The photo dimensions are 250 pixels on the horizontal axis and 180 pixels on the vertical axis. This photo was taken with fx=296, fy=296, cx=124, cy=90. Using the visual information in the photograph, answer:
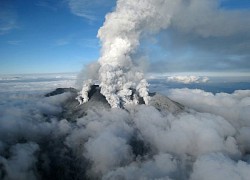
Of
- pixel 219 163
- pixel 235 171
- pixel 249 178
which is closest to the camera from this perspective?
pixel 249 178

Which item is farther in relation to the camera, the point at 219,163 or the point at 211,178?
the point at 219,163

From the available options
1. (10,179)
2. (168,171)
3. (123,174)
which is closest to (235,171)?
(168,171)

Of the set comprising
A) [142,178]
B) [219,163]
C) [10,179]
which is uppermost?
[219,163]

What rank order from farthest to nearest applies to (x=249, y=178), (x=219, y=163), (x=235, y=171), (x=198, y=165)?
(x=198, y=165) → (x=219, y=163) → (x=235, y=171) → (x=249, y=178)

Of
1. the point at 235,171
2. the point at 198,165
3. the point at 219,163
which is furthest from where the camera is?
the point at 198,165

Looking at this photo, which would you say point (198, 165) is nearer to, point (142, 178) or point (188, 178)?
point (188, 178)

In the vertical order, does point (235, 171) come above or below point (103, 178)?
above

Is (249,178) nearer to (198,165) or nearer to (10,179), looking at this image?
(198,165)

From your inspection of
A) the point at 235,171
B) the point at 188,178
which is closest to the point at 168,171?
the point at 188,178

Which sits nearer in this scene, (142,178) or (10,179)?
(142,178)

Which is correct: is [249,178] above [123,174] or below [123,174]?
above
